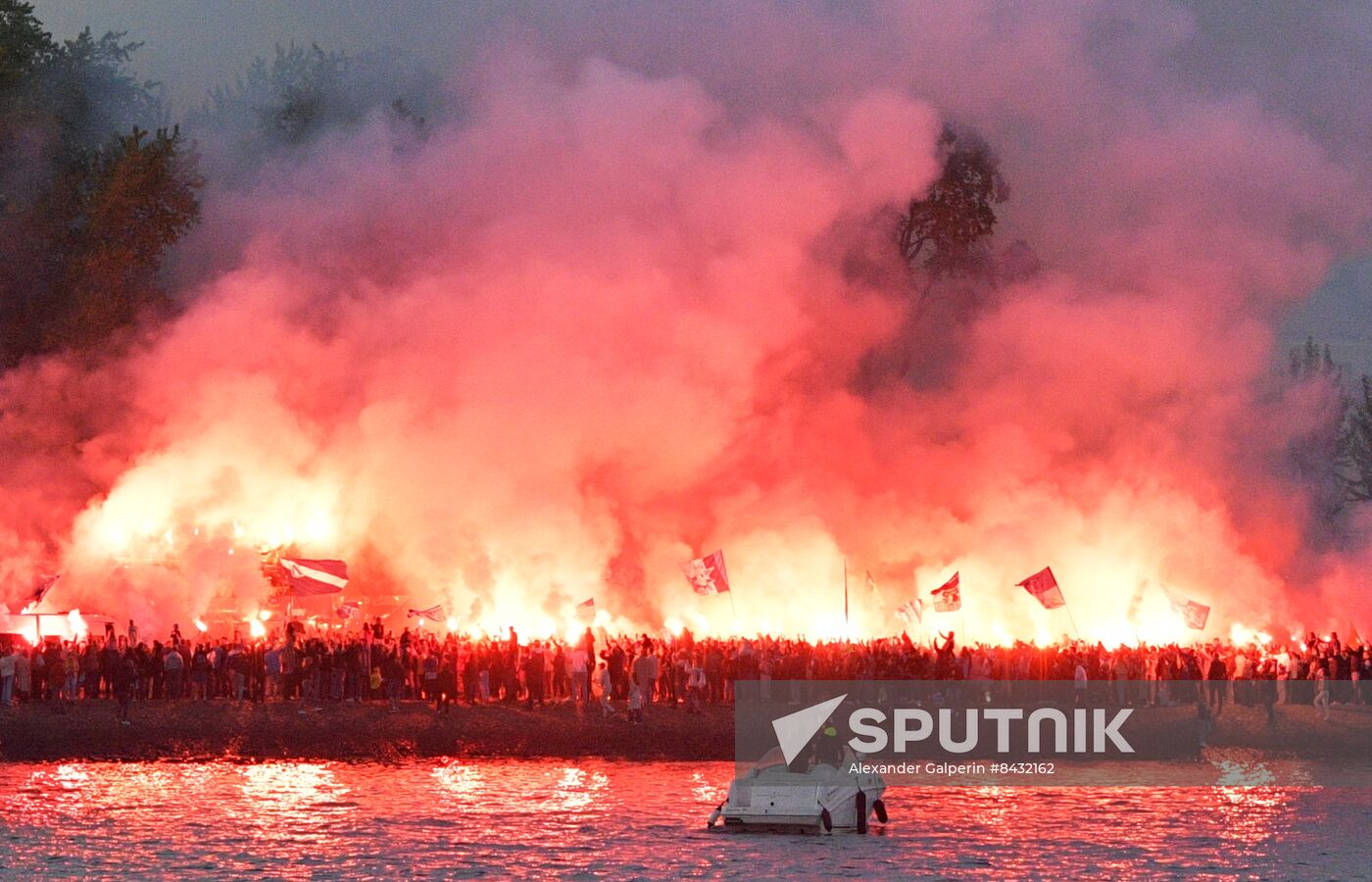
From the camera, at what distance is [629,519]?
5966 centimetres

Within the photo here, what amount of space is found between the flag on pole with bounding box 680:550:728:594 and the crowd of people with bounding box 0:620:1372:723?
6.98 ft

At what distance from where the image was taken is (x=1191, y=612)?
4656 centimetres

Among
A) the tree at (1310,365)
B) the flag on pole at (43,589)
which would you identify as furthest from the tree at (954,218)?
the flag on pole at (43,589)

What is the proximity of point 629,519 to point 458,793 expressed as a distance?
2831 cm

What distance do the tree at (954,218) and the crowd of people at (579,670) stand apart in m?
27.3

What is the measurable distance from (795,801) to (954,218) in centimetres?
4599

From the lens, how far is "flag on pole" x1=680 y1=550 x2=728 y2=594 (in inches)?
1807

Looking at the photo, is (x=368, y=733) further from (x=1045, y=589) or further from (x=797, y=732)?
(x=1045, y=589)

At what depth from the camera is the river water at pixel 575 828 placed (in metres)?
24.8

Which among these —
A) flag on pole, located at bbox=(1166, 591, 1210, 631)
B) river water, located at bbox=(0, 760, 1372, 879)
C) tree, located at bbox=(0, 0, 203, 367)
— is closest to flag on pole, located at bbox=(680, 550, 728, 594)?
river water, located at bbox=(0, 760, 1372, 879)

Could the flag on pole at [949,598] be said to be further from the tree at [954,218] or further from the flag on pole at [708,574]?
the tree at [954,218]

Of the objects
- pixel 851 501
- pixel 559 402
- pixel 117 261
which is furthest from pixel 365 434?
pixel 851 501

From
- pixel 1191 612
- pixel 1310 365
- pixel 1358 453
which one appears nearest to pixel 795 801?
pixel 1191 612

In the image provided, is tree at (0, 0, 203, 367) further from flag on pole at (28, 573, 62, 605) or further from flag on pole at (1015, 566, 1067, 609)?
flag on pole at (1015, 566, 1067, 609)
